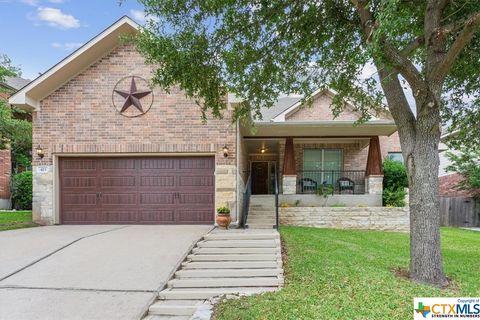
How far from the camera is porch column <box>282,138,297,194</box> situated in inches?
530

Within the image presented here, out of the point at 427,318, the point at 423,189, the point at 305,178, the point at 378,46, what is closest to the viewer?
the point at 427,318

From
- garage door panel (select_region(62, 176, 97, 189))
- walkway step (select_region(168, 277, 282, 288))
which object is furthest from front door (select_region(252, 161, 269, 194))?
walkway step (select_region(168, 277, 282, 288))

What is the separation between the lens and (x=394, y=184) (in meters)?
13.7

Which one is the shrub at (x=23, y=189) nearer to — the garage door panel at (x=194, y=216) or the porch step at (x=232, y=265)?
the garage door panel at (x=194, y=216)

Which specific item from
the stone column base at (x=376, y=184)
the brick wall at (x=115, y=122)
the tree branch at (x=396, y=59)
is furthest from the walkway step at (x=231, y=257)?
the stone column base at (x=376, y=184)

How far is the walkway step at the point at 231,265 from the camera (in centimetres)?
674

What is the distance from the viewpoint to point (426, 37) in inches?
232

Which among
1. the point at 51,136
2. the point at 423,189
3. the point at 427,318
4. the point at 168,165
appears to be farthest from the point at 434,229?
the point at 51,136

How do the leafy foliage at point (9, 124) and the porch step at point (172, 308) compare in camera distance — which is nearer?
the porch step at point (172, 308)

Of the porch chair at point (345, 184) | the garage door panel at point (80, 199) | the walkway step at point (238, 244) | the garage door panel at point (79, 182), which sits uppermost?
the garage door panel at point (79, 182)

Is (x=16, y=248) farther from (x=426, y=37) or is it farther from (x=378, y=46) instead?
(x=426, y=37)

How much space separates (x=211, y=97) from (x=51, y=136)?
6.42 meters

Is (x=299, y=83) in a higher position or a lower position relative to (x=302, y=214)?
higher

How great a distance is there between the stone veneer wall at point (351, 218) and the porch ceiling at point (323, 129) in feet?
9.96
